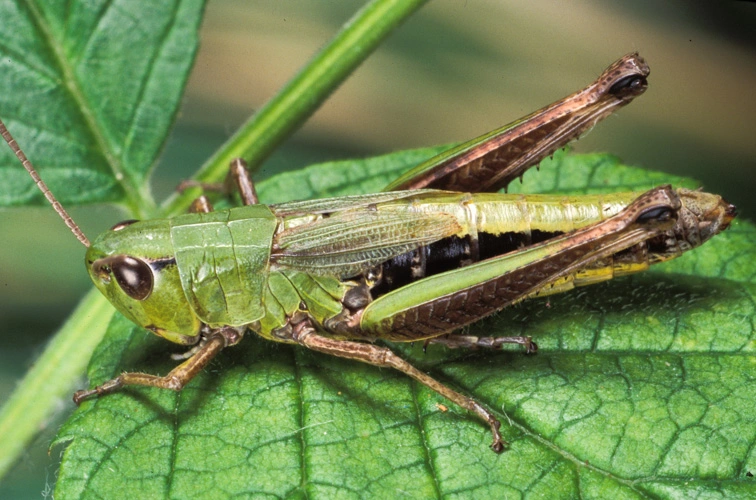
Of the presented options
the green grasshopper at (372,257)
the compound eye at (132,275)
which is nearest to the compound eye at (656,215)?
the green grasshopper at (372,257)

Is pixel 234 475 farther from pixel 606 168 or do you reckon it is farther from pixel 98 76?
pixel 606 168

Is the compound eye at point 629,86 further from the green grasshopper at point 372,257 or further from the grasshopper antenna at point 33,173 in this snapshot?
the grasshopper antenna at point 33,173

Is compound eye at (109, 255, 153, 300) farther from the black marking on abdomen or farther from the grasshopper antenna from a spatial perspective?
the black marking on abdomen

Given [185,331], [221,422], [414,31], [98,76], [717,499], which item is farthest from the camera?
[414,31]

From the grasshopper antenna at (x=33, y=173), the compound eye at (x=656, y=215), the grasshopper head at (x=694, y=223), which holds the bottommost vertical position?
the compound eye at (x=656, y=215)

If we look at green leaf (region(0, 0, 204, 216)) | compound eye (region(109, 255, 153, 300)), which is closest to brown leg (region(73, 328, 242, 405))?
compound eye (region(109, 255, 153, 300))

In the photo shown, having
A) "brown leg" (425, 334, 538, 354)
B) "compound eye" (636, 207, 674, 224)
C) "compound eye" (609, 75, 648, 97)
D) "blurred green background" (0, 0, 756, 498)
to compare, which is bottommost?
"brown leg" (425, 334, 538, 354)

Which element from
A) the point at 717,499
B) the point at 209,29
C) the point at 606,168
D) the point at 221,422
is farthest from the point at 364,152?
the point at 717,499
